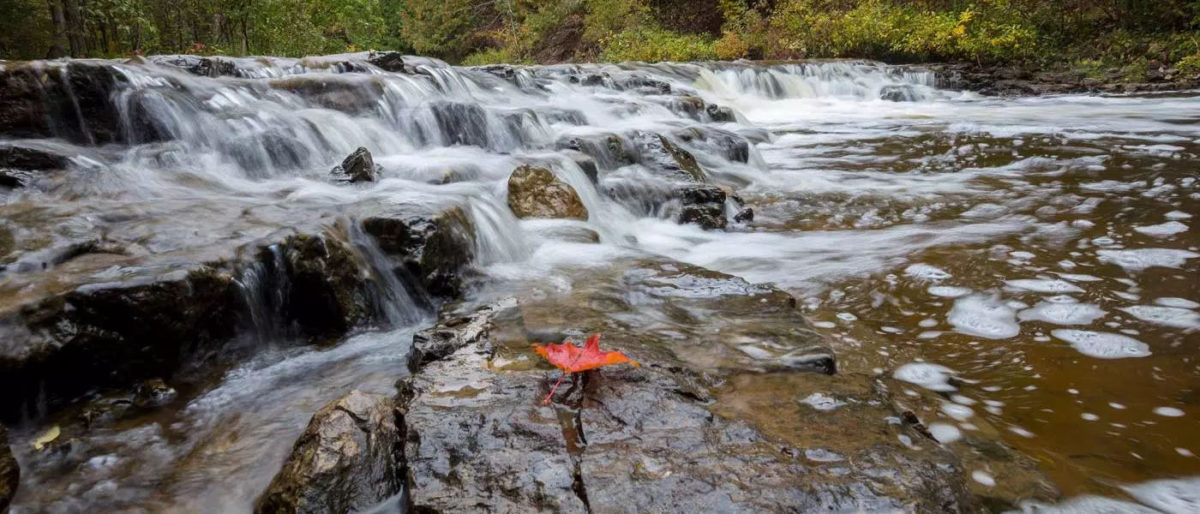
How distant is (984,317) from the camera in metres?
3.38

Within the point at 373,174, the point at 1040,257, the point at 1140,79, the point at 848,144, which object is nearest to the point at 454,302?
the point at 373,174

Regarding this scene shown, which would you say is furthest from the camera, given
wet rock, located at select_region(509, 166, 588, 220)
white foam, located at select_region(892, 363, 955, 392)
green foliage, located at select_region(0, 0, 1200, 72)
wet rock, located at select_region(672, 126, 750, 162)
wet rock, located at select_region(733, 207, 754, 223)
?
green foliage, located at select_region(0, 0, 1200, 72)

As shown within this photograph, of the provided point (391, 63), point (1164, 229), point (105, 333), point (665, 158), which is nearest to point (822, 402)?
point (105, 333)

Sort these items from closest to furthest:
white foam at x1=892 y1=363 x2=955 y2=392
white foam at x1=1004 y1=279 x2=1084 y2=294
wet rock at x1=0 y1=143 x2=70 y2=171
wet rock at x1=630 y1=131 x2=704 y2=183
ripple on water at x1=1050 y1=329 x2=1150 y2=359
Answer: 1. white foam at x1=892 y1=363 x2=955 y2=392
2. ripple on water at x1=1050 y1=329 x2=1150 y2=359
3. white foam at x1=1004 y1=279 x2=1084 y2=294
4. wet rock at x1=0 y1=143 x2=70 y2=171
5. wet rock at x1=630 y1=131 x2=704 y2=183

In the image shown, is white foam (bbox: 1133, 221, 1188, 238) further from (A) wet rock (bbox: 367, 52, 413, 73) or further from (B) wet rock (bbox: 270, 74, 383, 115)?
(A) wet rock (bbox: 367, 52, 413, 73)

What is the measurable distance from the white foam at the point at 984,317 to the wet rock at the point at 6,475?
12.9 ft

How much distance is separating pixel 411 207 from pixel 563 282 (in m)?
1.08

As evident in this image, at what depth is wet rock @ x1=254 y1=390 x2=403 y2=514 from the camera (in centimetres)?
187

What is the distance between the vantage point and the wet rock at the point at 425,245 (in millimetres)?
3709

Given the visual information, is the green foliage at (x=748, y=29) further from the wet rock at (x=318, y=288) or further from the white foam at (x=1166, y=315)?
the white foam at (x=1166, y=315)

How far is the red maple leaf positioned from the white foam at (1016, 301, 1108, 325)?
233 cm

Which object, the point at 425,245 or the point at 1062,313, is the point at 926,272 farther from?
the point at 425,245

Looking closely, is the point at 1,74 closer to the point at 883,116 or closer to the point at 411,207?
the point at 411,207

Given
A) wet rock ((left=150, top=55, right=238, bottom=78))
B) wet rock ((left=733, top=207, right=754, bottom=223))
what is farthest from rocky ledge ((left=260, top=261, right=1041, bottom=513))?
wet rock ((left=150, top=55, right=238, bottom=78))
